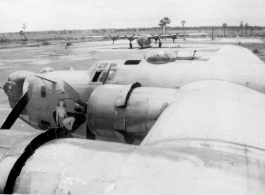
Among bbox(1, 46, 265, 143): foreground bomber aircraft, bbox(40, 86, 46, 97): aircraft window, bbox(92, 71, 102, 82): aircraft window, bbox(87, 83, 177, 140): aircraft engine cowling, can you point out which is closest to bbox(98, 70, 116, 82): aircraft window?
bbox(1, 46, 265, 143): foreground bomber aircraft

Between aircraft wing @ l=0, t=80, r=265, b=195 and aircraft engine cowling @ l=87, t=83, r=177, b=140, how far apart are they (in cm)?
193

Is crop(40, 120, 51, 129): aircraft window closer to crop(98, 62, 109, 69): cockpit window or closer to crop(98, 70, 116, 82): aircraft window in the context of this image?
crop(98, 70, 116, 82): aircraft window

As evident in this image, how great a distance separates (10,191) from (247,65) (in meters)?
10.1

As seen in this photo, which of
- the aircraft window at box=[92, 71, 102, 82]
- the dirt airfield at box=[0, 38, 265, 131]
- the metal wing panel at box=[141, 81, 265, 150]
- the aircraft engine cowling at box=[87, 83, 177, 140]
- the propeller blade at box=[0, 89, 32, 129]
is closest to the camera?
the metal wing panel at box=[141, 81, 265, 150]

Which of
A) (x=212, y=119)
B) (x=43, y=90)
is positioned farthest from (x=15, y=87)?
(x=212, y=119)

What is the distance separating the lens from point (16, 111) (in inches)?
333

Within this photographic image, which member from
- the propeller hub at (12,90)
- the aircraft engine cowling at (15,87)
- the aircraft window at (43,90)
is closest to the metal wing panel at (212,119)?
the aircraft window at (43,90)

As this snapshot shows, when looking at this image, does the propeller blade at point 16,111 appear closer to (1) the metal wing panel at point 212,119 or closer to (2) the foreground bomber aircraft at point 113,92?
(2) the foreground bomber aircraft at point 113,92

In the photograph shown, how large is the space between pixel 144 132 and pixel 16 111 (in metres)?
4.10

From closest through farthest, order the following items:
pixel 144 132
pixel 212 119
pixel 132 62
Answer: pixel 212 119 → pixel 144 132 → pixel 132 62

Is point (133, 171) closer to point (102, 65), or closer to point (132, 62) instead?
point (102, 65)

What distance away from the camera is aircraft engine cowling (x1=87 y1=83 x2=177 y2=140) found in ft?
23.9

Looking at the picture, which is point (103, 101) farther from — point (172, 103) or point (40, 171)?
point (40, 171)

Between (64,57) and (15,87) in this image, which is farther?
(64,57)
